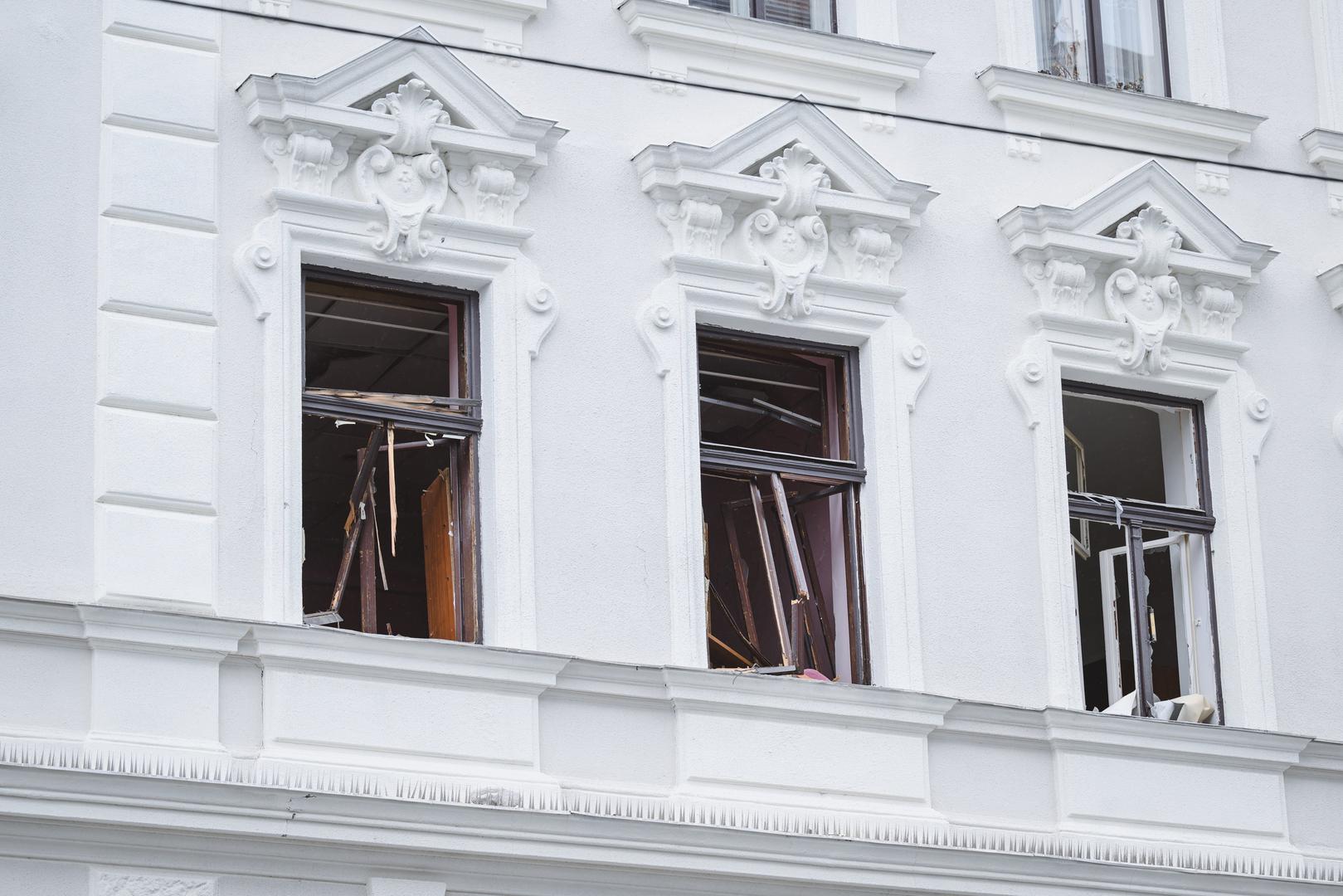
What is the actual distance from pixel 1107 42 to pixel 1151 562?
300 cm

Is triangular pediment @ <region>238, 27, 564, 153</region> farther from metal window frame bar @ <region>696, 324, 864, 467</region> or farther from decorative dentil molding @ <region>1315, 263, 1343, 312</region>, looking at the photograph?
decorative dentil molding @ <region>1315, 263, 1343, 312</region>

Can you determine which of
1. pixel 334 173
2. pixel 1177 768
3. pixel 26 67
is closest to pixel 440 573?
pixel 334 173

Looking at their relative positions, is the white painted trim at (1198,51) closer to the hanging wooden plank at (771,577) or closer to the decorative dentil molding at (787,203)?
the decorative dentil molding at (787,203)

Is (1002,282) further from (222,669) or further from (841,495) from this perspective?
(222,669)

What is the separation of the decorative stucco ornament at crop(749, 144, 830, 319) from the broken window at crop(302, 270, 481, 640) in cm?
158

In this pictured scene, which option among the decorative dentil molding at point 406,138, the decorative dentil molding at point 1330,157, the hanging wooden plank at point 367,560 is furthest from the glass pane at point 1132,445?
the hanging wooden plank at point 367,560

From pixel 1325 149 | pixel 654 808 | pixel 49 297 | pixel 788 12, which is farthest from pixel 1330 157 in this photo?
pixel 49 297

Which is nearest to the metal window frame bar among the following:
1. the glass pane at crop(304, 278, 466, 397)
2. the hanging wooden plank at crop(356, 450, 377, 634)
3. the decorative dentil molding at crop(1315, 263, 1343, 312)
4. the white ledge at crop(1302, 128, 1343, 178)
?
the glass pane at crop(304, 278, 466, 397)

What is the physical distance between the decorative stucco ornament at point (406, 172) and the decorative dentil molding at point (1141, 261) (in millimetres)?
3307

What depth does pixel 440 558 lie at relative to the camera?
42.2 feet

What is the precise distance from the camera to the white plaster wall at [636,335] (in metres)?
11.9

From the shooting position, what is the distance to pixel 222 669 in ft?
38.4

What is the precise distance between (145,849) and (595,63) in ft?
15.4

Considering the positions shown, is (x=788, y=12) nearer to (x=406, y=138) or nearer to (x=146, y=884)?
(x=406, y=138)
